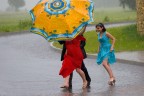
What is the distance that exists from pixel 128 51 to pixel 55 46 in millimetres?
4857

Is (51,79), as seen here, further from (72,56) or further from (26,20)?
(26,20)

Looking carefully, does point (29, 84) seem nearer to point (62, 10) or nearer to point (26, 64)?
point (62, 10)

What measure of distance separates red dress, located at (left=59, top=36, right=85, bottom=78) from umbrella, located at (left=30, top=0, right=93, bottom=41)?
27.4 inches

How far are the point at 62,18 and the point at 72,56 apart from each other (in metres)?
1.11

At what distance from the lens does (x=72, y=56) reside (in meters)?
11.1

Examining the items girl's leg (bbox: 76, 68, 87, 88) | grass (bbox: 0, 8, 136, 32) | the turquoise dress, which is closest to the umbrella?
girl's leg (bbox: 76, 68, 87, 88)

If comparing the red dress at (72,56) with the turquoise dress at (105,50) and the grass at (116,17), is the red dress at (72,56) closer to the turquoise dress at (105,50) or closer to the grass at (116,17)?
the turquoise dress at (105,50)

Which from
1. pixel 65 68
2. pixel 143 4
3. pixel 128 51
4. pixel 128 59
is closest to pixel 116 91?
pixel 65 68

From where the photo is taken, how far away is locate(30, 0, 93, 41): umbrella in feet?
33.8

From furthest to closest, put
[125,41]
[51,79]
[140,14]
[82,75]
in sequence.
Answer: [125,41] < [140,14] < [51,79] < [82,75]

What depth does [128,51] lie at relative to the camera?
64.5 feet

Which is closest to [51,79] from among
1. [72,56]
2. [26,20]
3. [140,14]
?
[72,56]

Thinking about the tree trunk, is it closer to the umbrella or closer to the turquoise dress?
the turquoise dress

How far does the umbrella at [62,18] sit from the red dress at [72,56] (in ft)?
2.29
